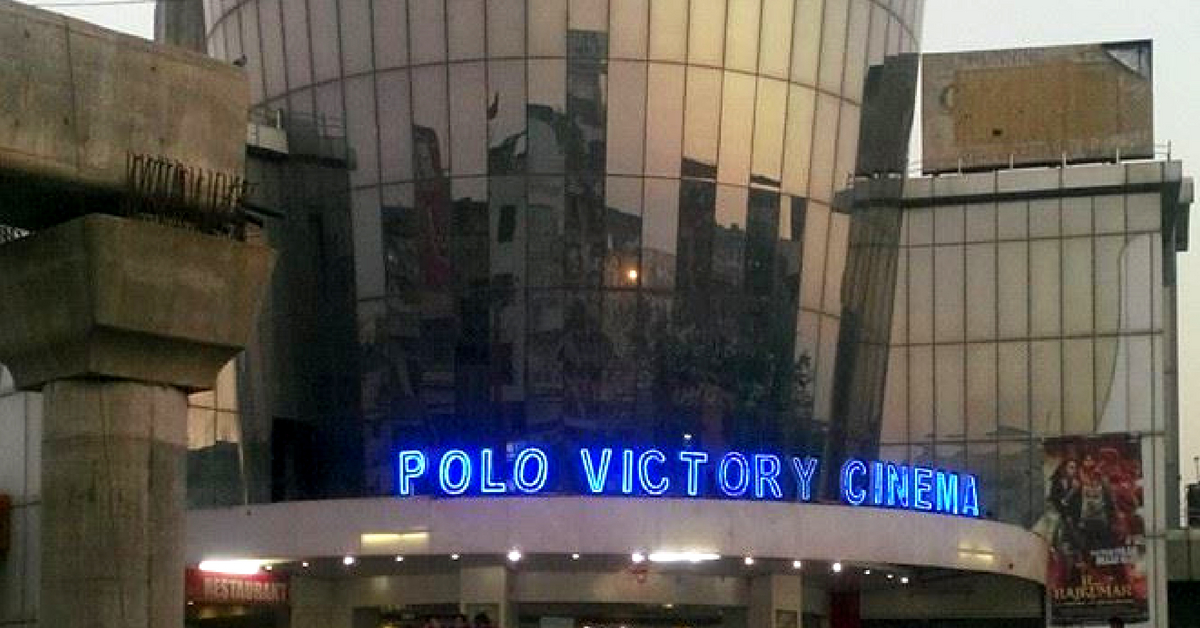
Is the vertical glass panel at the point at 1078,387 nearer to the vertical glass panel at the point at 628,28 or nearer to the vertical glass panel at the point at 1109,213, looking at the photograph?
the vertical glass panel at the point at 1109,213

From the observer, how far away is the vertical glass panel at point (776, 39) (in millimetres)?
46531

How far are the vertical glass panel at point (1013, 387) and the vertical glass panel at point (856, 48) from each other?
13077mm

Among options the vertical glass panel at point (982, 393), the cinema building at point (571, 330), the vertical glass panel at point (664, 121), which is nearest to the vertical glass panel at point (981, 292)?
the vertical glass panel at point (982, 393)

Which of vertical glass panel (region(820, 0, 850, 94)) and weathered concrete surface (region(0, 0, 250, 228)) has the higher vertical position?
vertical glass panel (region(820, 0, 850, 94))

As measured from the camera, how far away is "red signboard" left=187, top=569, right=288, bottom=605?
4469 cm

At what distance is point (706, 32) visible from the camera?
4597 centimetres

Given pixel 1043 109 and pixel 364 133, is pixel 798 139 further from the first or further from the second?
pixel 1043 109

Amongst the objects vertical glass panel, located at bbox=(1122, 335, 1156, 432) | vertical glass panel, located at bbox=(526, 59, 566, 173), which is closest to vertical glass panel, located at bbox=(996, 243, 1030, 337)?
vertical glass panel, located at bbox=(1122, 335, 1156, 432)

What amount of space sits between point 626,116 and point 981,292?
1801cm

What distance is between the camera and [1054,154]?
63062mm

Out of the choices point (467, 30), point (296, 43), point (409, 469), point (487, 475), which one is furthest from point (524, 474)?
point (296, 43)

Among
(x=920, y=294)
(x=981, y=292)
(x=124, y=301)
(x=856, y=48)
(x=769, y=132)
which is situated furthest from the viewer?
(x=920, y=294)

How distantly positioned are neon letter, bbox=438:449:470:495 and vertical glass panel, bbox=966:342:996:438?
22867mm

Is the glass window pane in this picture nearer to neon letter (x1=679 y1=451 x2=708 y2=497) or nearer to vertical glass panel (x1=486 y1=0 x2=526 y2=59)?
vertical glass panel (x1=486 y1=0 x2=526 y2=59)
